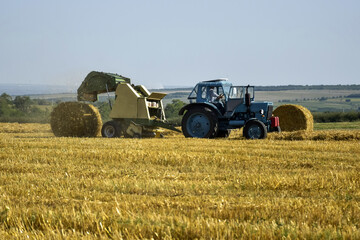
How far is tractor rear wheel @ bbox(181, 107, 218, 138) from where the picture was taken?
1509 cm

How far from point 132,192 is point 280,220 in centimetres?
234

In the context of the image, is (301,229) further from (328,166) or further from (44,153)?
(44,153)

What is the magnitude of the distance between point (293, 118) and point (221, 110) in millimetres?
5733

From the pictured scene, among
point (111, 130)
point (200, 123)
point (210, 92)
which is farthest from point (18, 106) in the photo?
point (210, 92)

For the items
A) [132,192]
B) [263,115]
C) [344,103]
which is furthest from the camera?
[344,103]

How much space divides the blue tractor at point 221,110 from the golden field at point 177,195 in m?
4.83

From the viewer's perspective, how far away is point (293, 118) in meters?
20.0

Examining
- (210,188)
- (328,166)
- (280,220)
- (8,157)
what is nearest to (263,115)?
(328,166)

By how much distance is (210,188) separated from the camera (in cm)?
621

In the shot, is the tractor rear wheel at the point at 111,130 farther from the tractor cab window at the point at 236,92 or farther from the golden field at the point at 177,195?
the golden field at the point at 177,195

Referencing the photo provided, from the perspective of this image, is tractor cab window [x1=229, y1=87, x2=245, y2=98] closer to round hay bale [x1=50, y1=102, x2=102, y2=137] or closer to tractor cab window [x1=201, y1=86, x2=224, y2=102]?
tractor cab window [x1=201, y1=86, x2=224, y2=102]

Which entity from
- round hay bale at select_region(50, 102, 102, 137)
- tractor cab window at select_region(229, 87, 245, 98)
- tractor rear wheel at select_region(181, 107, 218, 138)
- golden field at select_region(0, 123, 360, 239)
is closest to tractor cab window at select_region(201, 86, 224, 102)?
tractor cab window at select_region(229, 87, 245, 98)

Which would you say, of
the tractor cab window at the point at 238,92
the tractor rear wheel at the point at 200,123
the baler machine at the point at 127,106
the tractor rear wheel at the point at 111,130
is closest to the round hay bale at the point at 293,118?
the tractor cab window at the point at 238,92

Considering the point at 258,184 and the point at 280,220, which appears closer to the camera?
the point at 280,220
